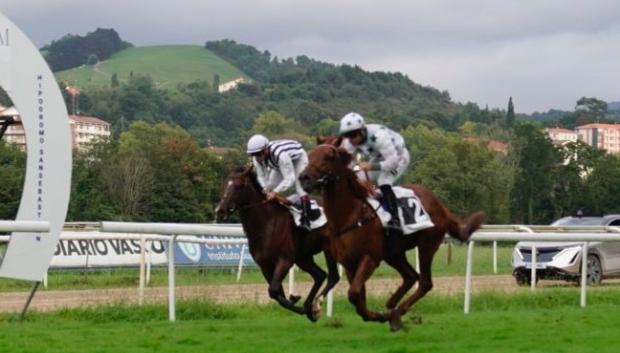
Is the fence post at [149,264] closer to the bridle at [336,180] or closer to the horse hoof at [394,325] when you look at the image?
the horse hoof at [394,325]

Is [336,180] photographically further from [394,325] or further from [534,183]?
[534,183]

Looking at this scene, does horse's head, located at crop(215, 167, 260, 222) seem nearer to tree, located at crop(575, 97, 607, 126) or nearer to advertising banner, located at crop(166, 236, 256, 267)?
advertising banner, located at crop(166, 236, 256, 267)

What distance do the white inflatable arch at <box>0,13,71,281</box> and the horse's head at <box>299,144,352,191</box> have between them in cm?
339

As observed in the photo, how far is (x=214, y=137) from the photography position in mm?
133500

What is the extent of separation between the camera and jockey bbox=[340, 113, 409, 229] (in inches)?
407

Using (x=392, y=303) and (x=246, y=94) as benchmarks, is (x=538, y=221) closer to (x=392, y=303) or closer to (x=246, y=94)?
(x=392, y=303)

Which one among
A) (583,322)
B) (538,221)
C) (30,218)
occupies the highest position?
(30,218)

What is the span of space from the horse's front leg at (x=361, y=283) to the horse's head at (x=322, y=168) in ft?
2.33

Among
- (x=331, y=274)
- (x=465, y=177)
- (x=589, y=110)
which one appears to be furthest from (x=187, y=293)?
(x=589, y=110)

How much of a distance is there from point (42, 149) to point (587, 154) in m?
61.2

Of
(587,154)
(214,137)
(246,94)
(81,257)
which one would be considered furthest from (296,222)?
(246,94)

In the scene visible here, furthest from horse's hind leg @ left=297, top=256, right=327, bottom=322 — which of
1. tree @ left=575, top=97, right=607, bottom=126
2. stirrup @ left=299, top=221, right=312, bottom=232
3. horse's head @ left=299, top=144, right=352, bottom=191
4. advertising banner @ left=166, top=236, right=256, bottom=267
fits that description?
tree @ left=575, top=97, right=607, bottom=126

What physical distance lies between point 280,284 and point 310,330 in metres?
0.52

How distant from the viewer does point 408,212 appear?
1055cm
